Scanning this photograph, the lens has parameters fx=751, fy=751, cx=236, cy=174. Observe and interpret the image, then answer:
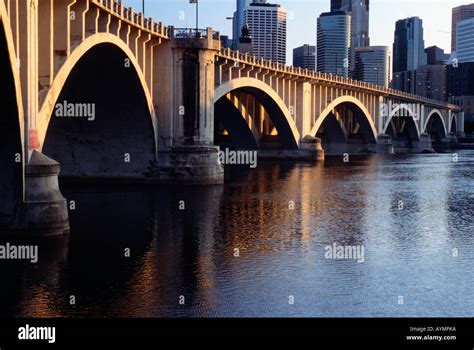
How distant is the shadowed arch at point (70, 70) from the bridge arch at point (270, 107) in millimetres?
14788

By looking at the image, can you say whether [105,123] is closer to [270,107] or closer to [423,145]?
[270,107]

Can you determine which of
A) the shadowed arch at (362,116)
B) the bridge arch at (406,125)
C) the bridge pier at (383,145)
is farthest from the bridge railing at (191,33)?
the bridge arch at (406,125)

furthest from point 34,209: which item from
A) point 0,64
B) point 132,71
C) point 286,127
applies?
point 286,127

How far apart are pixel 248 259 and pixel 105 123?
28.9m

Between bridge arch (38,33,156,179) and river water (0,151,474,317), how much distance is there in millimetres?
5416

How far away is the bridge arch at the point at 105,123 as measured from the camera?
4875 centimetres

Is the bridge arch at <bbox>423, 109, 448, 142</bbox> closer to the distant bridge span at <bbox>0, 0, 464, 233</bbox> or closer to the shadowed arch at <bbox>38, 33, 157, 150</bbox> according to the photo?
the distant bridge span at <bbox>0, 0, 464, 233</bbox>

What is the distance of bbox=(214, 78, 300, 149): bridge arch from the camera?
69.5 meters

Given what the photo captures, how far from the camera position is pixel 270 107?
8181 centimetres

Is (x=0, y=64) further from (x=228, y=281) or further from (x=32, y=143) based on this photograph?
(x=228, y=281)

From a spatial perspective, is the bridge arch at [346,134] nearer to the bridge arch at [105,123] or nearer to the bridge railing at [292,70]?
the bridge railing at [292,70]

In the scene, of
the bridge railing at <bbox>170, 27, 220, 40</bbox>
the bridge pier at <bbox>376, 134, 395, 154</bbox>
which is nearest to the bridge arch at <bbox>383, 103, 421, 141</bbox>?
the bridge pier at <bbox>376, 134, 395, 154</bbox>

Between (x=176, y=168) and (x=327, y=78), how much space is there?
46.4 metres

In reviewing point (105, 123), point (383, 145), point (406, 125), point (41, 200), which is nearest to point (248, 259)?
point (41, 200)
